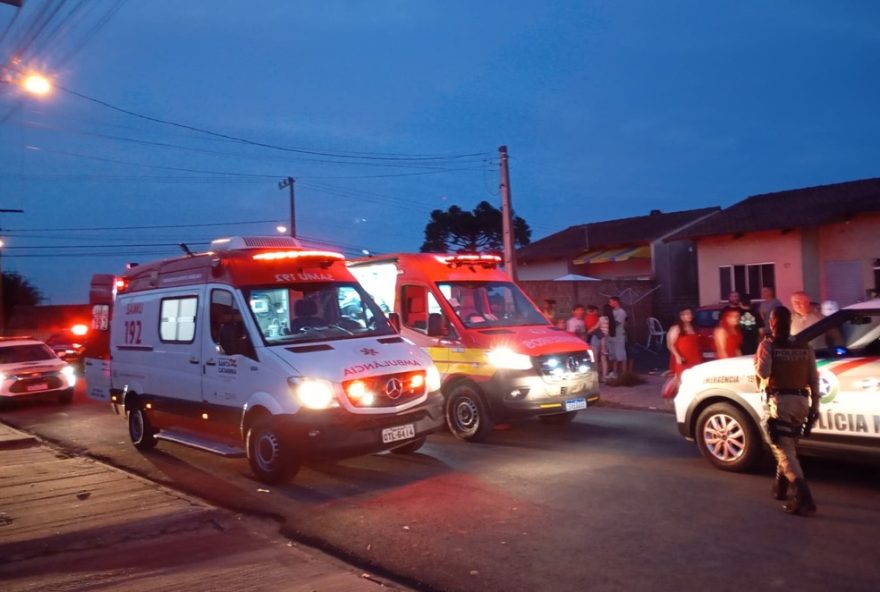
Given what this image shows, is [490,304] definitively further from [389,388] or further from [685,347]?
[389,388]

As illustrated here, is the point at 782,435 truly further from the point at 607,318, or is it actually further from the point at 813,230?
the point at 813,230

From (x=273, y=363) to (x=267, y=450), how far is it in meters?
0.96

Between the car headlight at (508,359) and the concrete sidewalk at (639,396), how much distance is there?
12.1 feet

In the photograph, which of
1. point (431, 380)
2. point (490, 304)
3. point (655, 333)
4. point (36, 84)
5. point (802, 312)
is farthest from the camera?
point (655, 333)

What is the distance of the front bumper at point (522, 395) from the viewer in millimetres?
9961

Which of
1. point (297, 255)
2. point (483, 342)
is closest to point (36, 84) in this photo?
point (297, 255)

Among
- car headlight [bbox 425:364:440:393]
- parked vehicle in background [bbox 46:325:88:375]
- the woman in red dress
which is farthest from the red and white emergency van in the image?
parked vehicle in background [bbox 46:325:88:375]

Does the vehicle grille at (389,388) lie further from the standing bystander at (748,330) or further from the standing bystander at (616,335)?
the standing bystander at (616,335)

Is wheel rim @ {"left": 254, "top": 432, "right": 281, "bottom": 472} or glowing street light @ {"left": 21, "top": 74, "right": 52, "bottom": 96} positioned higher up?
glowing street light @ {"left": 21, "top": 74, "right": 52, "bottom": 96}

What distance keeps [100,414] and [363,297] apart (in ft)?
28.7

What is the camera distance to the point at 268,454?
8.27 metres

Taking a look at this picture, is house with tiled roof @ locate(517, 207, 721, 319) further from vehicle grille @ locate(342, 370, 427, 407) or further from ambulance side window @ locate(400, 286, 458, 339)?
vehicle grille @ locate(342, 370, 427, 407)

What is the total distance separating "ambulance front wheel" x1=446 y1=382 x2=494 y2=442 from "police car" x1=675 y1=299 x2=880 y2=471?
2745mm

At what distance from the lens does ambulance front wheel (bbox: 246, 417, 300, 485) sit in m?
8.06
